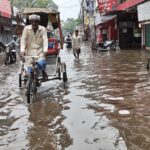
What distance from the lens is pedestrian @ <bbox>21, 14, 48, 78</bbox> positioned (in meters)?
9.66

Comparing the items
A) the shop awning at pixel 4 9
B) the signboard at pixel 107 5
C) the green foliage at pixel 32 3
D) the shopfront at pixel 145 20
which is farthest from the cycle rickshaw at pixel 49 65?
the green foliage at pixel 32 3

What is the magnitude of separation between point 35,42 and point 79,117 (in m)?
3.21

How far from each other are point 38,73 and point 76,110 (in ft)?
7.73

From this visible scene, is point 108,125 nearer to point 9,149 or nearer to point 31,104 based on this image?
point 9,149

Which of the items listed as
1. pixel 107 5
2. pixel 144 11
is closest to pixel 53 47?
pixel 144 11

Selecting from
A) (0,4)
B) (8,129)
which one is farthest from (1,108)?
(0,4)

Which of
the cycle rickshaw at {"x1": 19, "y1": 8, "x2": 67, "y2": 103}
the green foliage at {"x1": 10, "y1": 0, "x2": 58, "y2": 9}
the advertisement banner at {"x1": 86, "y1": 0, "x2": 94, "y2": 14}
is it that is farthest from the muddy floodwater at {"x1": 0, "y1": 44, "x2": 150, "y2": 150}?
the green foliage at {"x1": 10, "y1": 0, "x2": 58, "y2": 9}

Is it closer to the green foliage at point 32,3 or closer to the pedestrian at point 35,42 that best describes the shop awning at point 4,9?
the pedestrian at point 35,42

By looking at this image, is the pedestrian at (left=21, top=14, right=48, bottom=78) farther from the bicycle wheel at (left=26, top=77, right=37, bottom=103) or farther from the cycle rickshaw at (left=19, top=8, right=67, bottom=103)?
the bicycle wheel at (left=26, top=77, right=37, bottom=103)

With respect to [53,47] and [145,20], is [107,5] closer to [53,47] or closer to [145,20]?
[145,20]

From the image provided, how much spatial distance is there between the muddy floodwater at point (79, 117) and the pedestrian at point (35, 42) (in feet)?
2.90

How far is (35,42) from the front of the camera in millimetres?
9914

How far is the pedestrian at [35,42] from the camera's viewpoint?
9656 mm

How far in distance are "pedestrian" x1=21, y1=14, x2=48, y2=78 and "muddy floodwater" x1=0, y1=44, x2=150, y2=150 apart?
0.88m
